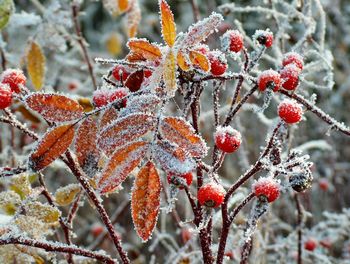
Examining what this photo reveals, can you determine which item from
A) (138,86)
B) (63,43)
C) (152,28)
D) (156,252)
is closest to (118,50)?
(152,28)

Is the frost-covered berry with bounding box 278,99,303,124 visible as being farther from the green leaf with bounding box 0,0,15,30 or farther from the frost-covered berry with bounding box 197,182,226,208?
the green leaf with bounding box 0,0,15,30

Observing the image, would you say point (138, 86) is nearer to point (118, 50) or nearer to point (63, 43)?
point (63, 43)

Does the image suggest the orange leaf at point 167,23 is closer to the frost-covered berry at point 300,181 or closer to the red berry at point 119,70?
the red berry at point 119,70

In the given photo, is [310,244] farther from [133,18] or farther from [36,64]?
[36,64]

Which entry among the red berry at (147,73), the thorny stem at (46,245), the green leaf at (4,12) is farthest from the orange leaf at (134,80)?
the green leaf at (4,12)

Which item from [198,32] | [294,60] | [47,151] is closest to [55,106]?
[47,151]

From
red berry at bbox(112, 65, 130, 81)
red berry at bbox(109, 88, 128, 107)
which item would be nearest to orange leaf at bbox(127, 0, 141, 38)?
red berry at bbox(112, 65, 130, 81)
